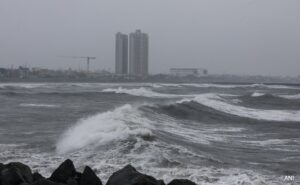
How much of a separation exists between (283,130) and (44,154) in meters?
10.7

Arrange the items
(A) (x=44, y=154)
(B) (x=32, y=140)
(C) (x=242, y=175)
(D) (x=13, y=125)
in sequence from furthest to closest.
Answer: (D) (x=13, y=125) < (B) (x=32, y=140) < (A) (x=44, y=154) < (C) (x=242, y=175)

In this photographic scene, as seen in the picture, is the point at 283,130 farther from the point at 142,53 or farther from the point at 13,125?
the point at 142,53

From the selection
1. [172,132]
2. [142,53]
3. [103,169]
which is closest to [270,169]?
[103,169]

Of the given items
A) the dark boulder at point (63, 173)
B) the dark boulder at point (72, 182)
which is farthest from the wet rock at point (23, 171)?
the dark boulder at point (72, 182)

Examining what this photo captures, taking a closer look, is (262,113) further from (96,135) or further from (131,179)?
(131,179)

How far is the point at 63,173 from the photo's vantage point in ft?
26.7

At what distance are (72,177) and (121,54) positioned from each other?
171514mm

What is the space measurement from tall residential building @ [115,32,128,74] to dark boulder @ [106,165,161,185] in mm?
171025

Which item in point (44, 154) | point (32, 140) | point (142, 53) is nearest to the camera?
point (44, 154)

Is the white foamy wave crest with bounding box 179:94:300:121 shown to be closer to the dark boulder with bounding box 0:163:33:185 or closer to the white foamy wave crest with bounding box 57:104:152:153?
the white foamy wave crest with bounding box 57:104:152:153

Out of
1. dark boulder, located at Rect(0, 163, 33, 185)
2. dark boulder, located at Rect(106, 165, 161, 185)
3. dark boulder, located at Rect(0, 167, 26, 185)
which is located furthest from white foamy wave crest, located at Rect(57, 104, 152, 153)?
dark boulder, located at Rect(106, 165, 161, 185)

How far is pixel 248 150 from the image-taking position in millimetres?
13578

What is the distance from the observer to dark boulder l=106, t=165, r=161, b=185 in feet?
23.2

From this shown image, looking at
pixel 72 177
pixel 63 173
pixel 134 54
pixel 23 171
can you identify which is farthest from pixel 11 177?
pixel 134 54
